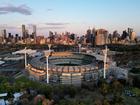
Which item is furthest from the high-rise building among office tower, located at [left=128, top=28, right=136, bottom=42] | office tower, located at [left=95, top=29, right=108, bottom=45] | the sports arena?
the sports arena

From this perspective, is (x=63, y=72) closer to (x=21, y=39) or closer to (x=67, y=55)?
(x=67, y=55)

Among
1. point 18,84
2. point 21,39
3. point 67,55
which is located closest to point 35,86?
point 18,84

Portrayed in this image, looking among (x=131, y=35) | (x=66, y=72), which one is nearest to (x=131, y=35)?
(x=131, y=35)

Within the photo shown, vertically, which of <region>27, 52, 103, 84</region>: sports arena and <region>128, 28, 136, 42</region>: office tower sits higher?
<region>128, 28, 136, 42</region>: office tower

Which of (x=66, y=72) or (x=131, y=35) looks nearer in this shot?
(x=66, y=72)

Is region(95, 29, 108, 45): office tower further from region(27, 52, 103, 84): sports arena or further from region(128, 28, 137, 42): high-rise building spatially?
region(27, 52, 103, 84): sports arena

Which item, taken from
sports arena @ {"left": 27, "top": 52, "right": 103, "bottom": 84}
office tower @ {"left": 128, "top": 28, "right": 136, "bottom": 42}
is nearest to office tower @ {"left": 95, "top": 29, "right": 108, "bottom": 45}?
office tower @ {"left": 128, "top": 28, "right": 136, "bottom": 42}

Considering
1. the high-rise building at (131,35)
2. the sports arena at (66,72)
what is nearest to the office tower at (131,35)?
the high-rise building at (131,35)

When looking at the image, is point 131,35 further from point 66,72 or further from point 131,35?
point 66,72

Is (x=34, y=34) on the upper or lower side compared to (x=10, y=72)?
upper

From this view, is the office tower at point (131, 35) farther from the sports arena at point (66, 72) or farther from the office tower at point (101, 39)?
the sports arena at point (66, 72)

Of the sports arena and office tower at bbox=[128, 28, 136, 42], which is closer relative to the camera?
the sports arena
